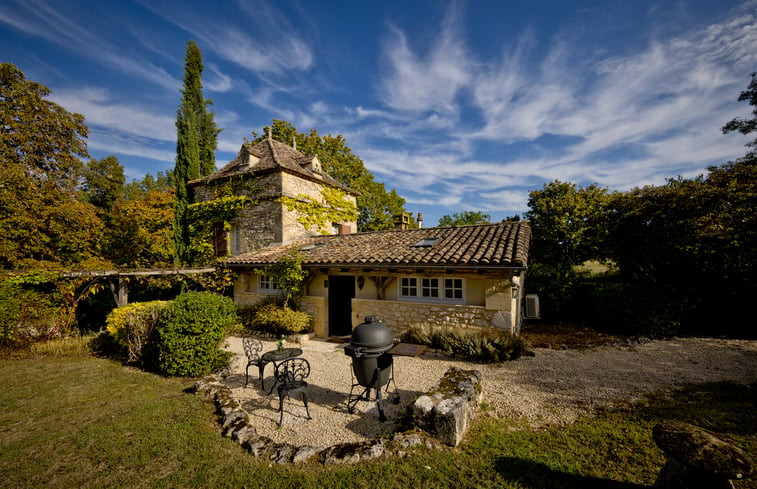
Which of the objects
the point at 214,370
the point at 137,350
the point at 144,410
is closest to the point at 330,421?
the point at 144,410

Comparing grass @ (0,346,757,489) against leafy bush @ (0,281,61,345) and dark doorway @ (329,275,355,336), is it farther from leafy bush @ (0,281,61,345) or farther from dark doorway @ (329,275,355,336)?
dark doorway @ (329,275,355,336)

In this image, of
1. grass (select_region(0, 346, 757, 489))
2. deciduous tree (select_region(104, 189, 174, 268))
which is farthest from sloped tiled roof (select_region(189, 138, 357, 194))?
grass (select_region(0, 346, 757, 489))

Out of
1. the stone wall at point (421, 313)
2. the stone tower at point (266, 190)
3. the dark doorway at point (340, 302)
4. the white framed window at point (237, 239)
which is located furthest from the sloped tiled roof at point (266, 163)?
the stone wall at point (421, 313)

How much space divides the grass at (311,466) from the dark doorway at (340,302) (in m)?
5.92

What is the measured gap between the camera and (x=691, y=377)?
622 centimetres

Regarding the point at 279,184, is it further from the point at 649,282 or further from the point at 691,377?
the point at 649,282

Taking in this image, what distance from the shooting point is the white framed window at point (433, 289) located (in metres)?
9.00

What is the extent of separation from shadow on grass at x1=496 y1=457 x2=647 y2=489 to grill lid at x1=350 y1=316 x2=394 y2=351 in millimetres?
2304

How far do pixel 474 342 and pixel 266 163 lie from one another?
13017mm

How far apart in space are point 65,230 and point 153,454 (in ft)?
45.6

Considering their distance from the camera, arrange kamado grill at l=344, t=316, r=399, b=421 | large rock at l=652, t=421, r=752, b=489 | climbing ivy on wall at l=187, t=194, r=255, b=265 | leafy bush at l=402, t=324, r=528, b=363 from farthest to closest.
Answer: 1. climbing ivy on wall at l=187, t=194, r=255, b=265
2. leafy bush at l=402, t=324, r=528, b=363
3. kamado grill at l=344, t=316, r=399, b=421
4. large rock at l=652, t=421, r=752, b=489

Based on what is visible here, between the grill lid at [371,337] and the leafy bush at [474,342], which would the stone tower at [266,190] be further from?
the grill lid at [371,337]

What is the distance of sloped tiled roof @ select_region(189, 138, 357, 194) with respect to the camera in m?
14.3

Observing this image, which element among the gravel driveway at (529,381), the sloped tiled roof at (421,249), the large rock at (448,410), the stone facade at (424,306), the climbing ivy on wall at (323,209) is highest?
the climbing ivy on wall at (323,209)
